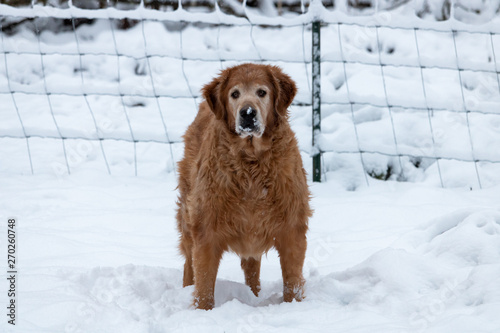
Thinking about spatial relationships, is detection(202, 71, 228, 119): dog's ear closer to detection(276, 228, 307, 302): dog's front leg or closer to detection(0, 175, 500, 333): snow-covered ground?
detection(276, 228, 307, 302): dog's front leg

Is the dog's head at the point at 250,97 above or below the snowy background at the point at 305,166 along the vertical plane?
above

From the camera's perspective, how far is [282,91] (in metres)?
3.40

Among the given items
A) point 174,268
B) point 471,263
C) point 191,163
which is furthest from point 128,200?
point 471,263

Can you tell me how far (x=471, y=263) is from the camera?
323cm

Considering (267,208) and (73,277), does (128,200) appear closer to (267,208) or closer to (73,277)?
(73,277)

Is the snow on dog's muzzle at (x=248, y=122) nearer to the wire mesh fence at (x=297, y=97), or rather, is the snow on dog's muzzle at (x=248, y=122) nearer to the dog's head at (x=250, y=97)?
the dog's head at (x=250, y=97)

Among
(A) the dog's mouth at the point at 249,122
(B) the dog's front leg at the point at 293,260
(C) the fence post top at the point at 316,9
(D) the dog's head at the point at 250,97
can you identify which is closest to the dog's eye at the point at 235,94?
(D) the dog's head at the point at 250,97

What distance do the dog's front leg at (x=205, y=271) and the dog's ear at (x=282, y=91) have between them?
834mm

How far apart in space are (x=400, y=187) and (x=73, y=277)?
314 centimetres

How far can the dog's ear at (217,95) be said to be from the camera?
10.9 feet

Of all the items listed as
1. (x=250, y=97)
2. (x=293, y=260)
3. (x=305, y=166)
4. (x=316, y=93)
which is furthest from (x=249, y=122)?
(x=305, y=166)

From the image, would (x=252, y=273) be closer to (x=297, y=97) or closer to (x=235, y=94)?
(x=235, y=94)

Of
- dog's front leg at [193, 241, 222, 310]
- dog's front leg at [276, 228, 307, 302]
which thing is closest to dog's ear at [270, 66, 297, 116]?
dog's front leg at [276, 228, 307, 302]

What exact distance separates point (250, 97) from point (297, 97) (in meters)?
2.48
